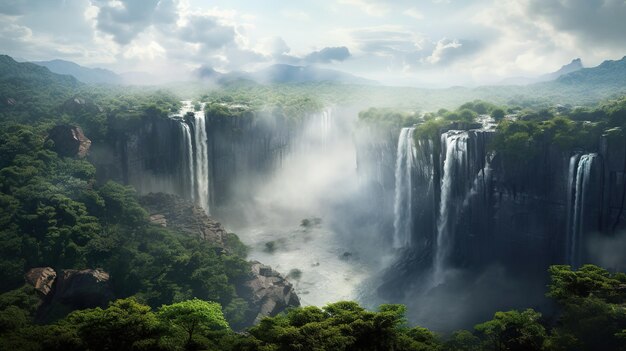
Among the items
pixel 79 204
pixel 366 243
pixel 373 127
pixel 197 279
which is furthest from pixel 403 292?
pixel 79 204

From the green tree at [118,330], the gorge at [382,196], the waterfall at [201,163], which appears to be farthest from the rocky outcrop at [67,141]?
the green tree at [118,330]

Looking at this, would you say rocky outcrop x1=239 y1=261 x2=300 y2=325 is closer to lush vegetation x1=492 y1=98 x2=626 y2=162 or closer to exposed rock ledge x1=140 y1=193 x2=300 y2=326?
exposed rock ledge x1=140 y1=193 x2=300 y2=326

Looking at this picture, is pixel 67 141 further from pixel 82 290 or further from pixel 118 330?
pixel 118 330

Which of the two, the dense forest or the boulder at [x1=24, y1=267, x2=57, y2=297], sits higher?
the dense forest

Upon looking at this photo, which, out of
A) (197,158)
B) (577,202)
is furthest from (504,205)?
(197,158)

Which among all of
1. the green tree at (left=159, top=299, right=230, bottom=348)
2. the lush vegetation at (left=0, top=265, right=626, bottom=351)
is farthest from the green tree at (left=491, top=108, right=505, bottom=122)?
the green tree at (left=159, top=299, right=230, bottom=348)
